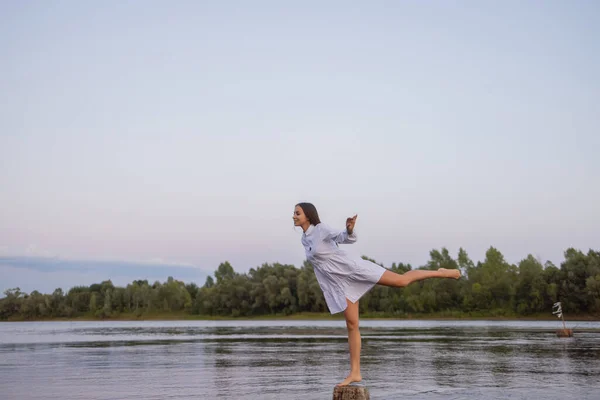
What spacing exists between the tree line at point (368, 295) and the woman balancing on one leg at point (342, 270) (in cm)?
8220

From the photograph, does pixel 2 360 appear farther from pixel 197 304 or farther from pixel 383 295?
pixel 197 304

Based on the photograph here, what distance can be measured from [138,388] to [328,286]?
8167 millimetres

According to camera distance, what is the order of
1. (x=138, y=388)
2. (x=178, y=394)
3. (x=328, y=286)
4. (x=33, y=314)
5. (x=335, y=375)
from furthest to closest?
(x=33, y=314), (x=335, y=375), (x=138, y=388), (x=178, y=394), (x=328, y=286)

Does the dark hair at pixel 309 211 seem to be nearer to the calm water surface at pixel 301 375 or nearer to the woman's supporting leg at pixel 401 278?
the woman's supporting leg at pixel 401 278

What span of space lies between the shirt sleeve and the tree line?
82558 millimetres

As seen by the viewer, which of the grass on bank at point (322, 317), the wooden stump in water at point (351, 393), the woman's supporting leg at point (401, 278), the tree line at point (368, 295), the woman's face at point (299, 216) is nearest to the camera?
the wooden stump in water at point (351, 393)

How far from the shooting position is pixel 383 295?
122 m

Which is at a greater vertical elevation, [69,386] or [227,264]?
[227,264]

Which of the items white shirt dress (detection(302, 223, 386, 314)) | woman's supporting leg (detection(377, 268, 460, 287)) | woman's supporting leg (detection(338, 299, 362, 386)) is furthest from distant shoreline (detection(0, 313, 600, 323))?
white shirt dress (detection(302, 223, 386, 314))

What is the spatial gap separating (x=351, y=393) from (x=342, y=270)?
1701 mm

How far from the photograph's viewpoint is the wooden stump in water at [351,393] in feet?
28.4

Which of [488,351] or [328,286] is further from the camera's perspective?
[488,351]

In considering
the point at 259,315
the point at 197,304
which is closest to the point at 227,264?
the point at 197,304

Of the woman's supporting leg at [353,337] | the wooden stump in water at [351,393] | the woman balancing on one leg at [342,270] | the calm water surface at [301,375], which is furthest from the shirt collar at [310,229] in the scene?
the calm water surface at [301,375]
